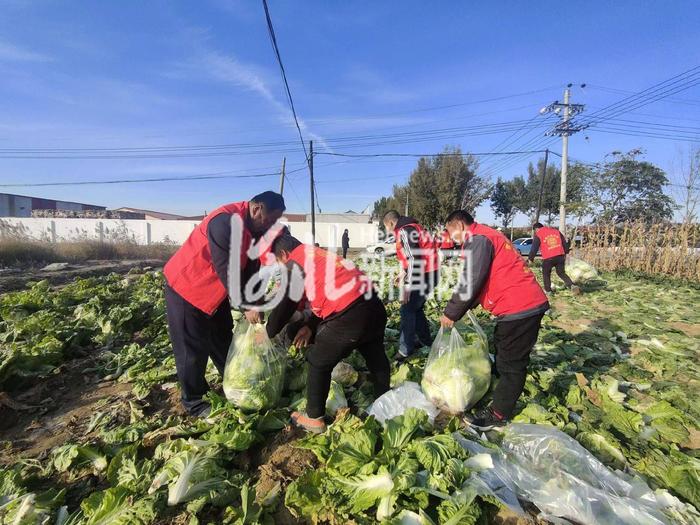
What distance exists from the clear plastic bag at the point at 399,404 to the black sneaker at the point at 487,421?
0.92ft

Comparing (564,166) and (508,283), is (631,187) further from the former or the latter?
(508,283)

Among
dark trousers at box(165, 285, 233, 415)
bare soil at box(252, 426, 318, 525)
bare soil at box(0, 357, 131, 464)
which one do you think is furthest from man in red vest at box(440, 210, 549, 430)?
bare soil at box(0, 357, 131, 464)

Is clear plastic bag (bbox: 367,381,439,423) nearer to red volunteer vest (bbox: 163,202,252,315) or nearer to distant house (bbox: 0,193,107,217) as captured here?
red volunteer vest (bbox: 163,202,252,315)

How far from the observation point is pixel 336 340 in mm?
2525

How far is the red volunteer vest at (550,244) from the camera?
7.77 meters

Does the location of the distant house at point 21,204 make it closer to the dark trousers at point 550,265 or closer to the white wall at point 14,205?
the white wall at point 14,205

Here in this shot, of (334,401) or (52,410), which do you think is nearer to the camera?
(334,401)

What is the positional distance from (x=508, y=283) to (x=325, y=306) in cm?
140

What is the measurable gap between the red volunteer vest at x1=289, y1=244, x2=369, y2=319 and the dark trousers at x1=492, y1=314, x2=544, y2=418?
1190 mm

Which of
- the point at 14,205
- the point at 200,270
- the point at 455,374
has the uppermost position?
the point at 14,205

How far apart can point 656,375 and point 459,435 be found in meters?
3.02

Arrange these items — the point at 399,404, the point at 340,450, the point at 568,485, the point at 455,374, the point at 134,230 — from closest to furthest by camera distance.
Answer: the point at 568,485 → the point at 340,450 → the point at 399,404 → the point at 455,374 → the point at 134,230

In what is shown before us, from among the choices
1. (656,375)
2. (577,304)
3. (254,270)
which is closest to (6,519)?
(254,270)

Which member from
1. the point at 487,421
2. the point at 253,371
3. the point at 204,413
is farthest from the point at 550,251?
the point at 204,413
